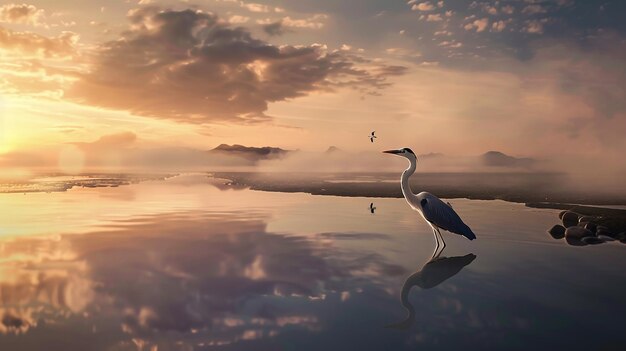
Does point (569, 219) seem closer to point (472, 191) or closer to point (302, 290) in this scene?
point (302, 290)

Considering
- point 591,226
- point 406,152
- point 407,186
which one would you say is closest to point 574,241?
point 591,226

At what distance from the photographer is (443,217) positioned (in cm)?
1589

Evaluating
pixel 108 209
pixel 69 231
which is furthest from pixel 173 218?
pixel 108 209

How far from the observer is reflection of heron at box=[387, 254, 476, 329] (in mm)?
8969

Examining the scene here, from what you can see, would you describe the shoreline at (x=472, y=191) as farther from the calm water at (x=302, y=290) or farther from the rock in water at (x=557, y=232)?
the calm water at (x=302, y=290)

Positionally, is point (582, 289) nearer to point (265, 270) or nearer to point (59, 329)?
point (265, 270)

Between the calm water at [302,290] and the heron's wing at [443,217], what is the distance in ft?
2.66

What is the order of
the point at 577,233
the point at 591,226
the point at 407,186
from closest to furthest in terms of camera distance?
the point at 407,186 < the point at 577,233 < the point at 591,226

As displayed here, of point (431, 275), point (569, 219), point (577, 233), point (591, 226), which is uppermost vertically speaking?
point (569, 219)

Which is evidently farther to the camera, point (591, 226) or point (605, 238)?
point (591, 226)

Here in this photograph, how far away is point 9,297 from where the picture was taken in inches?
407

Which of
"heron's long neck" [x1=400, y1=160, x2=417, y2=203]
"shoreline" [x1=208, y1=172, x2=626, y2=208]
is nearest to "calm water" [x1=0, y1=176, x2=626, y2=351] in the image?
"heron's long neck" [x1=400, y1=160, x2=417, y2=203]

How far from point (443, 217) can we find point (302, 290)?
735cm

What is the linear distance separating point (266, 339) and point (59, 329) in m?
4.06
